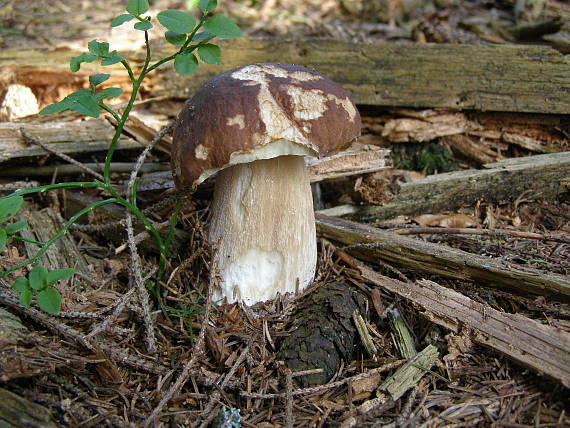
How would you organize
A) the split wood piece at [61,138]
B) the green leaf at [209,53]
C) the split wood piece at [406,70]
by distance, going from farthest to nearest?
the split wood piece at [406,70] → the split wood piece at [61,138] → the green leaf at [209,53]

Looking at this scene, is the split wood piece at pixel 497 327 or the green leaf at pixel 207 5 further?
the split wood piece at pixel 497 327

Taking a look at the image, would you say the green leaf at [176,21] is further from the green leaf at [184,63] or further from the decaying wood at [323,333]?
the decaying wood at [323,333]

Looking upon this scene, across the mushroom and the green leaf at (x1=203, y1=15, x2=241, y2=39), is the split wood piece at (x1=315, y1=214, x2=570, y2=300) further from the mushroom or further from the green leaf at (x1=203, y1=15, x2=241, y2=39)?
the green leaf at (x1=203, y1=15, x2=241, y2=39)

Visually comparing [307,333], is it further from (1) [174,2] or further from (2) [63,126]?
(1) [174,2]

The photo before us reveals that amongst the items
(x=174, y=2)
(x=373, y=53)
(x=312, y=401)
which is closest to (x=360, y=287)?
(x=312, y=401)

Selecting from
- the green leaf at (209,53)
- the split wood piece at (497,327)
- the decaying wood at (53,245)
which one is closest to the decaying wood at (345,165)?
the split wood piece at (497,327)

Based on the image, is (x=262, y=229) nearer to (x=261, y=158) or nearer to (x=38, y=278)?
(x=261, y=158)

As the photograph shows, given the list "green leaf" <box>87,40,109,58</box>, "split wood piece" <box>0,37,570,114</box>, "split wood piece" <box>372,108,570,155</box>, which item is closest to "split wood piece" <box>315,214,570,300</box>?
"split wood piece" <box>372,108,570,155</box>
